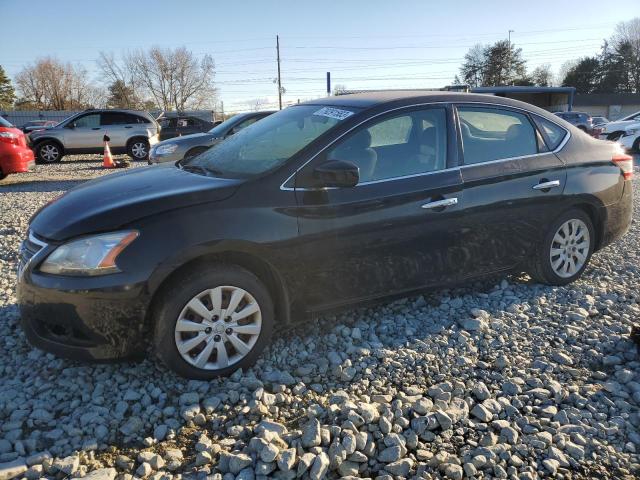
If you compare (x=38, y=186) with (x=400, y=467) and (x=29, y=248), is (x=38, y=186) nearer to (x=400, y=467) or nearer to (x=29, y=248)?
(x=29, y=248)

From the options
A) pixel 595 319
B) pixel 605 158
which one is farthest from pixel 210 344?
pixel 605 158

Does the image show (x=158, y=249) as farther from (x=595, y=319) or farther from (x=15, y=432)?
(x=595, y=319)

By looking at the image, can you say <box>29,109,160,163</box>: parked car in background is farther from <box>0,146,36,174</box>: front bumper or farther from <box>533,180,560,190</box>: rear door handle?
<box>533,180,560,190</box>: rear door handle

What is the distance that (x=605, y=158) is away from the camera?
14.9 ft

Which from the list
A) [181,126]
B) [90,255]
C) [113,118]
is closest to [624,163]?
[90,255]

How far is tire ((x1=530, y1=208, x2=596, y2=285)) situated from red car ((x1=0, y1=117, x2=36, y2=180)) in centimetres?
1032

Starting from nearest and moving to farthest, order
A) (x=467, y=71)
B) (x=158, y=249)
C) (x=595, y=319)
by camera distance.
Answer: (x=158, y=249) → (x=595, y=319) → (x=467, y=71)

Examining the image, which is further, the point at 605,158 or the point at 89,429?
the point at 605,158

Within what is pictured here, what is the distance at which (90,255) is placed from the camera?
2740 mm

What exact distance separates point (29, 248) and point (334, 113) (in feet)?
7.18

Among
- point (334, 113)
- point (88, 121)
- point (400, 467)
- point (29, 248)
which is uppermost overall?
point (88, 121)

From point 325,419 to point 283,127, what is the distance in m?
2.23

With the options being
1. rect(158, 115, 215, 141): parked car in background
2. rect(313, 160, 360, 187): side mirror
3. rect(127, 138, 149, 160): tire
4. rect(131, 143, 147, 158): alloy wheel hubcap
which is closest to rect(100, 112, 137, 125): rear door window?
rect(127, 138, 149, 160): tire

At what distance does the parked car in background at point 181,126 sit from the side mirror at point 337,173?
58.5 feet
